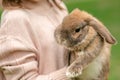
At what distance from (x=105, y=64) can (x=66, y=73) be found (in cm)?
30

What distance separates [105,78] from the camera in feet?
13.1

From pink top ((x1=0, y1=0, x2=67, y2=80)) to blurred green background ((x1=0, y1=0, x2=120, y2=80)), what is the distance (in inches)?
243

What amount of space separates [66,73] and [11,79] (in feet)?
1.08

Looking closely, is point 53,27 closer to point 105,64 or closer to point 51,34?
point 51,34

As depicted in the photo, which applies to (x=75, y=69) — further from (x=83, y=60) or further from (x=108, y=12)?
(x=108, y=12)

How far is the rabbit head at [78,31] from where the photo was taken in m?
3.67

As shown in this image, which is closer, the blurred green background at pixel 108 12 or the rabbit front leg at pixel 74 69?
the rabbit front leg at pixel 74 69

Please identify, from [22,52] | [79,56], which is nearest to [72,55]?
[79,56]

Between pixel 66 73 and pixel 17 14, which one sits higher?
pixel 17 14

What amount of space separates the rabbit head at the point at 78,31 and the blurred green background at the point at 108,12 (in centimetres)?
624

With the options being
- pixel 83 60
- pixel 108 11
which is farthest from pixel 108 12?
pixel 83 60

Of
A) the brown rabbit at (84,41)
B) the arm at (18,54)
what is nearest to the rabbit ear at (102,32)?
the brown rabbit at (84,41)

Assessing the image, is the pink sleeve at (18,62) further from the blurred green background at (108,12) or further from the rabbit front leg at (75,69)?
the blurred green background at (108,12)

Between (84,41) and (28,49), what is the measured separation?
0.33 meters
